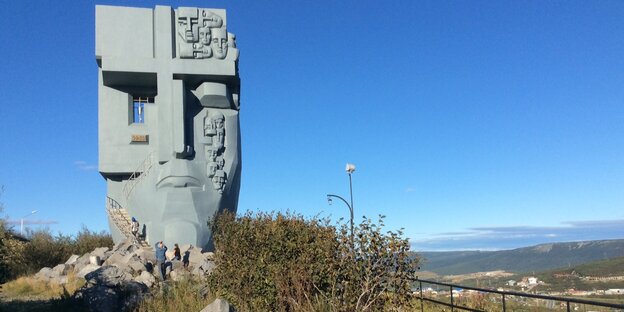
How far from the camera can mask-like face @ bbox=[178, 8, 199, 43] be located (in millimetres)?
32469

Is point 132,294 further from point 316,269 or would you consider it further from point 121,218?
point 121,218

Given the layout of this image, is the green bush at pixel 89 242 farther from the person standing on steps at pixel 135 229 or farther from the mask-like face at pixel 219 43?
the mask-like face at pixel 219 43

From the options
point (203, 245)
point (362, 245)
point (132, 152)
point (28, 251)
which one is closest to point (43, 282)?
point (28, 251)

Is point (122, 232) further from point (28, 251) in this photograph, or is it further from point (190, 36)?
point (190, 36)

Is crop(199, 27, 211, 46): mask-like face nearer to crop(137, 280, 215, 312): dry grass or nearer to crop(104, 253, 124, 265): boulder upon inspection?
crop(104, 253, 124, 265): boulder

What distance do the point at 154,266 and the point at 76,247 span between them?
1421cm

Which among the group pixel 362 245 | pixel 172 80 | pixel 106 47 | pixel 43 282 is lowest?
pixel 43 282

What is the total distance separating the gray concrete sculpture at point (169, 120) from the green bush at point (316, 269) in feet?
64.0

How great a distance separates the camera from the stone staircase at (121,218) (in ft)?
104

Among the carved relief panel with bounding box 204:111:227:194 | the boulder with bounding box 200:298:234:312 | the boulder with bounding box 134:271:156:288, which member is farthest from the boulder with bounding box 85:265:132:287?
the carved relief panel with bounding box 204:111:227:194

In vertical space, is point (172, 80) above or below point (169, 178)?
above

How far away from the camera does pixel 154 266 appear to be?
21.6 meters

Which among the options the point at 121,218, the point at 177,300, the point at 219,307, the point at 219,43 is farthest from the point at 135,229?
the point at 219,307

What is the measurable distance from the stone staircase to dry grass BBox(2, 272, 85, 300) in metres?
8.73
